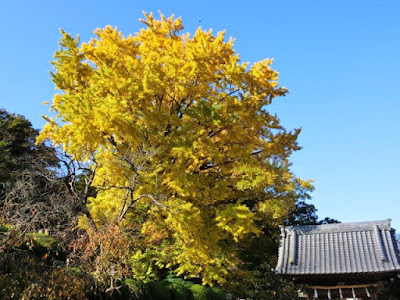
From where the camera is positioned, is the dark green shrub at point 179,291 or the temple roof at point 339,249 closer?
the temple roof at point 339,249

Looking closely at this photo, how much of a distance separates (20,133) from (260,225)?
21885mm

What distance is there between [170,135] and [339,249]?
7.09 m

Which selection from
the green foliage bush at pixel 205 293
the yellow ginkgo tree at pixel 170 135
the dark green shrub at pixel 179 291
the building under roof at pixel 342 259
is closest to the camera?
the yellow ginkgo tree at pixel 170 135

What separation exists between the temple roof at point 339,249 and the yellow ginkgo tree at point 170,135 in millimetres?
1593

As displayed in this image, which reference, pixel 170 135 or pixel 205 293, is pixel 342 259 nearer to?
pixel 205 293

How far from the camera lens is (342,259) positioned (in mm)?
11922

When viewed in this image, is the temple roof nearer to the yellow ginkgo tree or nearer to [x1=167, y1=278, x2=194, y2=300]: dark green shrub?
the yellow ginkgo tree

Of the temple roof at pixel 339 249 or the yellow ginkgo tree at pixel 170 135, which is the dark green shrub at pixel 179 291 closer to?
the yellow ginkgo tree at pixel 170 135

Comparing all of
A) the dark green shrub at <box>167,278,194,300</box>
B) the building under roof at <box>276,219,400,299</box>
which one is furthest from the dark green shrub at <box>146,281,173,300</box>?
the building under roof at <box>276,219,400,299</box>

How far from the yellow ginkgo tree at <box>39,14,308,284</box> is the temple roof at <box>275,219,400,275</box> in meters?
1.59

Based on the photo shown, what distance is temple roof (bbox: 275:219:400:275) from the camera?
11500 millimetres

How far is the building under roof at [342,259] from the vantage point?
1141cm

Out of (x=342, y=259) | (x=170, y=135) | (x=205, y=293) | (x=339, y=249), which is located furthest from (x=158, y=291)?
(x=339, y=249)

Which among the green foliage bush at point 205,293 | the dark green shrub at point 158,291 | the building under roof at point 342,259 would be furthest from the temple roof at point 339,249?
the dark green shrub at point 158,291
